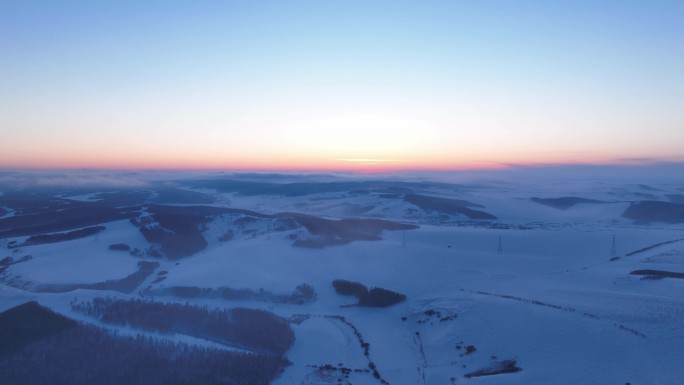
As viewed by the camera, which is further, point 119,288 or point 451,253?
point 451,253

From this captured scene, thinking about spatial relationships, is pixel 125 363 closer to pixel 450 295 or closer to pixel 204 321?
pixel 204 321

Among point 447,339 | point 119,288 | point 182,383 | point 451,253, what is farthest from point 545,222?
point 182,383

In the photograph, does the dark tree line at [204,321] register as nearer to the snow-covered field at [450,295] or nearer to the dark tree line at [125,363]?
the snow-covered field at [450,295]

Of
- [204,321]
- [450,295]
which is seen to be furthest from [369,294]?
[204,321]

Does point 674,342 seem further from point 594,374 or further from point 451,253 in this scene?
point 451,253

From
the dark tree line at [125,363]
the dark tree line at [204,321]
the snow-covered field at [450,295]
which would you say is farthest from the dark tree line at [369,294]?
the dark tree line at [125,363]

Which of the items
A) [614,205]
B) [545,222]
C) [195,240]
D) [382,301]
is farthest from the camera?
[614,205]

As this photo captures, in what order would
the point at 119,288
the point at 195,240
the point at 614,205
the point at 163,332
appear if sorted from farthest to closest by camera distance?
the point at 614,205 < the point at 195,240 < the point at 119,288 < the point at 163,332
